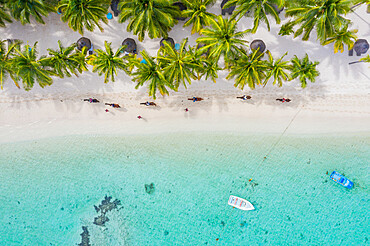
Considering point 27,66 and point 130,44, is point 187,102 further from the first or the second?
point 27,66

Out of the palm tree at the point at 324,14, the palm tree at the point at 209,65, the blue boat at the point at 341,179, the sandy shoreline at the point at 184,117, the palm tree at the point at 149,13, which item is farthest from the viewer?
the sandy shoreline at the point at 184,117

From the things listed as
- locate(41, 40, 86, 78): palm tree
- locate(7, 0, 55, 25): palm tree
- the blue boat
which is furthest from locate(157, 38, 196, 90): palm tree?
the blue boat

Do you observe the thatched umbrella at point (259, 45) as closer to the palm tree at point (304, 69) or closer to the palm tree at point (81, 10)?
the palm tree at point (304, 69)

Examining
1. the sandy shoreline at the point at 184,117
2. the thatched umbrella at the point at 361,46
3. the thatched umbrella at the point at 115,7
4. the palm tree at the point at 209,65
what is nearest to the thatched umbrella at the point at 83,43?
the thatched umbrella at the point at 115,7

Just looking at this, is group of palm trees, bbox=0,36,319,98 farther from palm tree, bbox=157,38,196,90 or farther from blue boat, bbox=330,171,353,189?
blue boat, bbox=330,171,353,189

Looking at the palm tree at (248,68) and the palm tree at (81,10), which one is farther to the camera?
the palm tree at (248,68)

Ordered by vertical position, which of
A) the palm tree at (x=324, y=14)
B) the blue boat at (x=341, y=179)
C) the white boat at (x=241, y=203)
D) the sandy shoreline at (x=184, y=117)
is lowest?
the white boat at (x=241, y=203)

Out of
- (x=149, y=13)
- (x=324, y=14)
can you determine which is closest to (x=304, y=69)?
(x=324, y=14)
